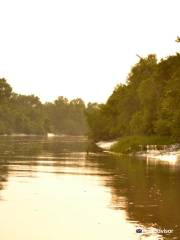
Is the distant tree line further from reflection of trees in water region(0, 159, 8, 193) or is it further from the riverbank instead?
reflection of trees in water region(0, 159, 8, 193)

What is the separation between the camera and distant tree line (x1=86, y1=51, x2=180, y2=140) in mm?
67250

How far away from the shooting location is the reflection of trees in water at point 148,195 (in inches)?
737

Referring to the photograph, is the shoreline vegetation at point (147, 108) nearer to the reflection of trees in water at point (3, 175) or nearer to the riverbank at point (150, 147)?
the riverbank at point (150, 147)

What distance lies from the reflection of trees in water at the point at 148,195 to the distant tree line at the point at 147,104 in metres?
29.6

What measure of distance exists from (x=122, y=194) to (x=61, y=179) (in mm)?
Answer: 7348

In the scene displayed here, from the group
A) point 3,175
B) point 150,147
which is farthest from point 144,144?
point 3,175

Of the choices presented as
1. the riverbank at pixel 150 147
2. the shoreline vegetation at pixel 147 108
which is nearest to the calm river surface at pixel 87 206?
the riverbank at pixel 150 147

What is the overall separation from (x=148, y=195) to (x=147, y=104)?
57.0m

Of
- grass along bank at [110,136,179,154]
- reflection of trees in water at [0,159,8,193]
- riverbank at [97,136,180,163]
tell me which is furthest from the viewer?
grass along bank at [110,136,179,154]

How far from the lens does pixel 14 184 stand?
92.4 ft

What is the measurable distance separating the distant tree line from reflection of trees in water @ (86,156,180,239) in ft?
97.3

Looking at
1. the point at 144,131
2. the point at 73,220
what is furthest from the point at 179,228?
the point at 144,131

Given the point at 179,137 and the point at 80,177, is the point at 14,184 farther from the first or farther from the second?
the point at 179,137

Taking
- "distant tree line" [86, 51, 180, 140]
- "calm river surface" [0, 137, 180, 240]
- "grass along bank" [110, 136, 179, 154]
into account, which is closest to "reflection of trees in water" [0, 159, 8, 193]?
"calm river surface" [0, 137, 180, 240]
